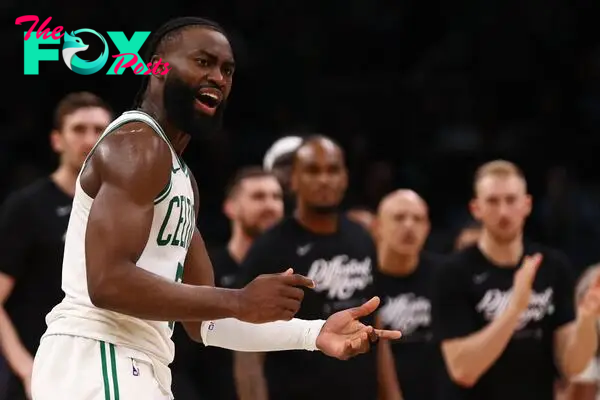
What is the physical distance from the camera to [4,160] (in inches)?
421

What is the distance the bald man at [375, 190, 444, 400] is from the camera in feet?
21.9

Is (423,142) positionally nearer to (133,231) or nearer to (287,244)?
(287,244)

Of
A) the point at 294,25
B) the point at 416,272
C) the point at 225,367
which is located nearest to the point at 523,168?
the point at 294,25

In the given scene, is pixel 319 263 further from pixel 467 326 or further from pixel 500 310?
pixel 500 310

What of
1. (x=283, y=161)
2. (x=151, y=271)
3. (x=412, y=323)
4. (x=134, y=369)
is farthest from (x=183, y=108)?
(x=283, y=161)

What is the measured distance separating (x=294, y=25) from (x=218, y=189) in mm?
2427

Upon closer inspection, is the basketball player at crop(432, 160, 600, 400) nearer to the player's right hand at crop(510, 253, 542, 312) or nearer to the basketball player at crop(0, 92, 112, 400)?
the player's right hand at crop(510, 253, 542, 312)

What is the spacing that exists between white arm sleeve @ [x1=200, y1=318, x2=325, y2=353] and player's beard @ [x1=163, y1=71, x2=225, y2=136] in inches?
27.2

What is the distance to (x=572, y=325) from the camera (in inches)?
242

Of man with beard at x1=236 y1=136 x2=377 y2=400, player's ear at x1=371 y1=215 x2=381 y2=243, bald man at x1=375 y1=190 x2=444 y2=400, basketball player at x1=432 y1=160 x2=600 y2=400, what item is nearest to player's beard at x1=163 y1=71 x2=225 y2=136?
man with beard at x1=236 y1=136 x2=377 y2=400

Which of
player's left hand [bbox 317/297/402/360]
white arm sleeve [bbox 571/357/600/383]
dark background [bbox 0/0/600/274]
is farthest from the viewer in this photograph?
dark background [bbox 0/0/600/274]

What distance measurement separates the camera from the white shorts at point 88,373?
312cm

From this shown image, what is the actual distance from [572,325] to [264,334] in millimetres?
3013

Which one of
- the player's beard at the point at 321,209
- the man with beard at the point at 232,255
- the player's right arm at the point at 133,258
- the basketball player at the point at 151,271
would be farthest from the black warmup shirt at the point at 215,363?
the player's right arm at the point at 133,258
